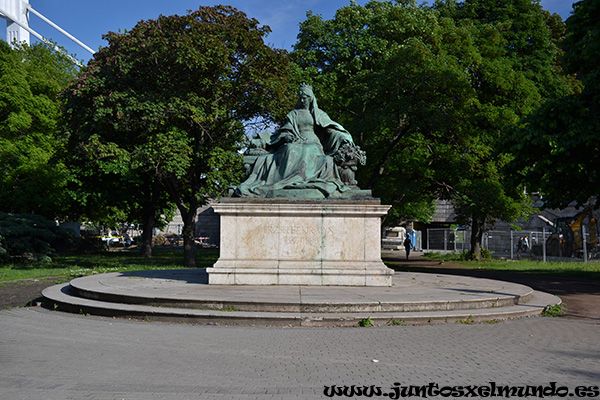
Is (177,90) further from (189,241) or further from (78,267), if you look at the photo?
(78,267)

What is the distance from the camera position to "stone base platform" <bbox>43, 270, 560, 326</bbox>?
28.6 ft

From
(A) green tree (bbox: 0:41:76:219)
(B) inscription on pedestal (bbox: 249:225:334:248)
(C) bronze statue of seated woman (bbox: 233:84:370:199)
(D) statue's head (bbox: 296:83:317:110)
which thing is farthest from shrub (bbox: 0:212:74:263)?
(D) statue's head (bbox: 296:83:317:110)

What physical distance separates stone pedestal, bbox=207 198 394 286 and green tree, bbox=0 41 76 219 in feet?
63.7

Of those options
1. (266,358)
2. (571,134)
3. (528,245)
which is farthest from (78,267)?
(528,245)

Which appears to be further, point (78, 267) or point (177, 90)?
point (78, 267)

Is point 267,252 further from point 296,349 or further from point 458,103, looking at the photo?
point 458,103

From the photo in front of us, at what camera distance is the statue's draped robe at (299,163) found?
1220 cm

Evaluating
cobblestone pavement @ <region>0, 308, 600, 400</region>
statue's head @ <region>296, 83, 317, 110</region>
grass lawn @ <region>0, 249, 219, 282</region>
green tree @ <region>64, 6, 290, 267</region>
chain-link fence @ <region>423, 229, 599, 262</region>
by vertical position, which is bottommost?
cobblestone pavement @ <region>0, 308, 600, 400</region>

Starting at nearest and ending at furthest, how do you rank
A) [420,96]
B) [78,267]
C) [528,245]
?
[78,267] < [420,96] < [528,245]

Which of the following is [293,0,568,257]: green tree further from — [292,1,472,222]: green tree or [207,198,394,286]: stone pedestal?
[207,198,394,286]: stone pedestal

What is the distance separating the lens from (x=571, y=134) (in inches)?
557

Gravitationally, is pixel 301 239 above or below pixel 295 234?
below

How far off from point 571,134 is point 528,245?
29901 millimetres

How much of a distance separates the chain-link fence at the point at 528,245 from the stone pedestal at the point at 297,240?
24443 mm
